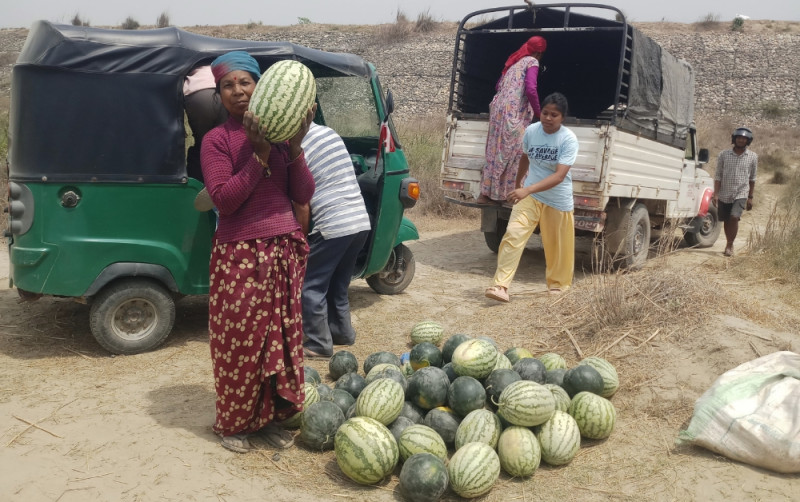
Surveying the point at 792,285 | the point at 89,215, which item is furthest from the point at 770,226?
the point at 89,215

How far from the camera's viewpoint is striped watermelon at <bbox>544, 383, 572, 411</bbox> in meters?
3.83

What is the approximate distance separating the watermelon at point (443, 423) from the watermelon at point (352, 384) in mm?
507

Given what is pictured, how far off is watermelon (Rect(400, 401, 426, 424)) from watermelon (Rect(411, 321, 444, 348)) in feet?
4.21

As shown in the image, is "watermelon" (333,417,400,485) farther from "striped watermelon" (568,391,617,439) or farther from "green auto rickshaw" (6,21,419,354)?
"green auto rickshaw" (6,21,419,354)

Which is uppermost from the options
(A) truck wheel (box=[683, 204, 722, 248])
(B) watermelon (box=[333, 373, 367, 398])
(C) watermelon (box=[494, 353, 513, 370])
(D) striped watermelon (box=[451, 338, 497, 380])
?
(D) striped watermelon (box=[451, 338, 497, 380])

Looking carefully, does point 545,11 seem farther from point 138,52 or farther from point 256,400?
point 256,400

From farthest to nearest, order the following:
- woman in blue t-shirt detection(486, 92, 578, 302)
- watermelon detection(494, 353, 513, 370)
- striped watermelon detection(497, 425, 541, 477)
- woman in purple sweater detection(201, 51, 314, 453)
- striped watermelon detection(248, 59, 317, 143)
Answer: woman in blue t-shirt detection(486, 92, 578, 302) < watermelon detection(494, 353, 513, 370) < striped watermelon detection(497, 425, 541, 477) < woman in purple sweater detection(201, 51, 314, 453) < striped watermelon detection(248, 59, 317, 143)

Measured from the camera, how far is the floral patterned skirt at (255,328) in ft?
10.5

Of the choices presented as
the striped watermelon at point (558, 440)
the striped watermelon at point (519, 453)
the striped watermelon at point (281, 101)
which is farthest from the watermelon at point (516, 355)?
the striped watermelon at point (281, 101)

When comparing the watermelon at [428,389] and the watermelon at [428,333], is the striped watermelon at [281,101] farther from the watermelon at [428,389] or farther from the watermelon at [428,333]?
the watermelon at [428,333]

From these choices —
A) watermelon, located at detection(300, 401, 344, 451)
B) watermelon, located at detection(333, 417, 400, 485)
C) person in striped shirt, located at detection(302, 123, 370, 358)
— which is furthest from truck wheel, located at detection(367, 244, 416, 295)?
watermelon, located at detection(333, 417, 400, 485)

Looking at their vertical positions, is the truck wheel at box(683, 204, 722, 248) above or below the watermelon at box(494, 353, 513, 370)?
below

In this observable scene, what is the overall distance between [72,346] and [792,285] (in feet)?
24.0

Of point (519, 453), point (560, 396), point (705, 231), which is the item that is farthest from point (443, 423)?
point (705, 231)
